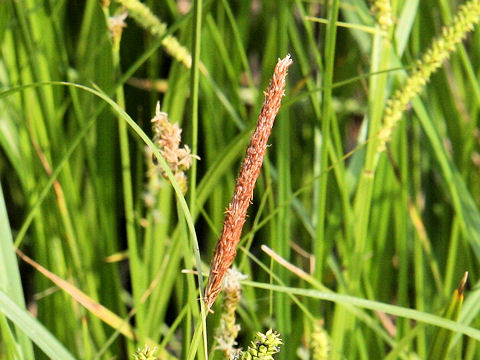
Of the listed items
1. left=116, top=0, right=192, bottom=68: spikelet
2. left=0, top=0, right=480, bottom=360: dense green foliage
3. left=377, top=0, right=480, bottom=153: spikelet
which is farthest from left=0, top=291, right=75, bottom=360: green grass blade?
left=377, top=0, right=480, bottom=153: spikelet

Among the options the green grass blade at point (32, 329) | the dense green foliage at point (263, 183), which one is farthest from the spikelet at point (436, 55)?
the green grass blade at point (32, 329)

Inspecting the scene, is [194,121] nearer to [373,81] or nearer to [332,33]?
[332,33]

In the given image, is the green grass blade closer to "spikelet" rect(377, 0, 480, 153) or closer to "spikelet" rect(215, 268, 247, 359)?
"spikelet" rect(215, 268, 247, 359)

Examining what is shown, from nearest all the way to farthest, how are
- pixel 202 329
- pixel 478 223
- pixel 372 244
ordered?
pixel 202 329, pixel 478 223, pixel 372 244

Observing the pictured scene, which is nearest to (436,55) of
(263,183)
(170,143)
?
(170,143)

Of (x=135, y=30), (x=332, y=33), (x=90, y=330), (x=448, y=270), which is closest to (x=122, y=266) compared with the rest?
(x=90, y=330)
